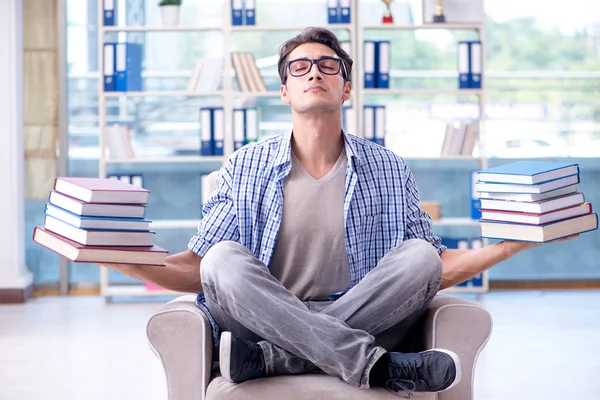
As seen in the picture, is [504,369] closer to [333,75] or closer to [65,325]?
[333,75]

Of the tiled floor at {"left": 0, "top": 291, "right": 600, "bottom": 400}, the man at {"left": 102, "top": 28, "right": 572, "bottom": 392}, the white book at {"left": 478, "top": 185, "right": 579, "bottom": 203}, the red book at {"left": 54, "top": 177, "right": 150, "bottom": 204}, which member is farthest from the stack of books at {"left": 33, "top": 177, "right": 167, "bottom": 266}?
the tiled floor at {"left": 0, "top": 291, "right": 600, "bottom": 400}

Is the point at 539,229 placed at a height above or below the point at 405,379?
above

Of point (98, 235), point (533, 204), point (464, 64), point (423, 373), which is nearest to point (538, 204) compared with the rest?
point (533, 204)

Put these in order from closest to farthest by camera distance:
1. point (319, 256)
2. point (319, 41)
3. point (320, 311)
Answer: point (320, 311) → point (319, 256) → point (319, 41)

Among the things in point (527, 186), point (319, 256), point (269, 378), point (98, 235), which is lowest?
point (269, 378)

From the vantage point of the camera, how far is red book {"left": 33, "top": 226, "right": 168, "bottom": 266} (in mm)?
1988

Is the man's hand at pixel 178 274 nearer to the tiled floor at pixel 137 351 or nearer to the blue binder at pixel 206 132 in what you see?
the tiled floor at pixel 137 351

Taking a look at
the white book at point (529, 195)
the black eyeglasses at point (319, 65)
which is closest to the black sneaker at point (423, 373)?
the white book at point (529, 195)

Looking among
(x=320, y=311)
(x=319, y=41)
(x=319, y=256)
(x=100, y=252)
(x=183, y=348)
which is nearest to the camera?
(x=100, y=252)

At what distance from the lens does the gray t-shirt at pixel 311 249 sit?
2.39m

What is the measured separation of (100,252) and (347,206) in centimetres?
71

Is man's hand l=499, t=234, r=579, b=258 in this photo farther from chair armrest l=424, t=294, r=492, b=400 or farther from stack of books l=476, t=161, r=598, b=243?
chair armrest l=424, t=294, r=492, b=400

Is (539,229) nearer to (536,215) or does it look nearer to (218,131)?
(536,215)

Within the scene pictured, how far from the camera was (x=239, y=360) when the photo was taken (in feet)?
6.61
